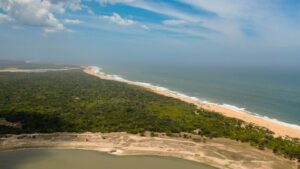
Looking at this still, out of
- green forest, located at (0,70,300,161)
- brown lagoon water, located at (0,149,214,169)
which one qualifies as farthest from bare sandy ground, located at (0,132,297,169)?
green forest, located at (0,70,300,161)

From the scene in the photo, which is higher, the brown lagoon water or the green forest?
the green forest

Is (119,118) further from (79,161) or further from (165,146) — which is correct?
(79,161)

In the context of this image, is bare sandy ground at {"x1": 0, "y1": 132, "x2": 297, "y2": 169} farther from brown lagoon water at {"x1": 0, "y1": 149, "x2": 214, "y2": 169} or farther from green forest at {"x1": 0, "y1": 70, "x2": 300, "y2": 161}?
green forest at {"x1": 0, "y1": 70, "x2": 300, "y2": 161}

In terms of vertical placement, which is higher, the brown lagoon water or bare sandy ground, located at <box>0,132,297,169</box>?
bare sandy ground, located at <box>0,132,297,169</box>

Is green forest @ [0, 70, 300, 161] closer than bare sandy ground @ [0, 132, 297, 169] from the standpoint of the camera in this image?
No

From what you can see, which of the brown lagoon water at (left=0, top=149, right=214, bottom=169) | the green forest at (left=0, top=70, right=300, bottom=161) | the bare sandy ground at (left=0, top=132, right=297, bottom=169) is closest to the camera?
the brown lagoon water at (left=0, top=149, right=214, bottom=169)

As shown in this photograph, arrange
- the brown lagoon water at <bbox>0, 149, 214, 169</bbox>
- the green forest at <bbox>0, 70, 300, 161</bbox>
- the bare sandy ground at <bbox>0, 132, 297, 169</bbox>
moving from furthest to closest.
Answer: the green forest at <bbox>0, 70, 300, 161</bbox> < the bare sandy ground at <bbox>0, 132, 297, 169</bbox> < the brown lagoon water at <bbox>0, 149, 214, 169</bbox>

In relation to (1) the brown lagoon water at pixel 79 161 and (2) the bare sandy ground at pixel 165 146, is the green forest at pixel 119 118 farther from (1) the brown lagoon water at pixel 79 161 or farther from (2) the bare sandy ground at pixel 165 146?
(1) the brown lagoon water at pixel 79 161
